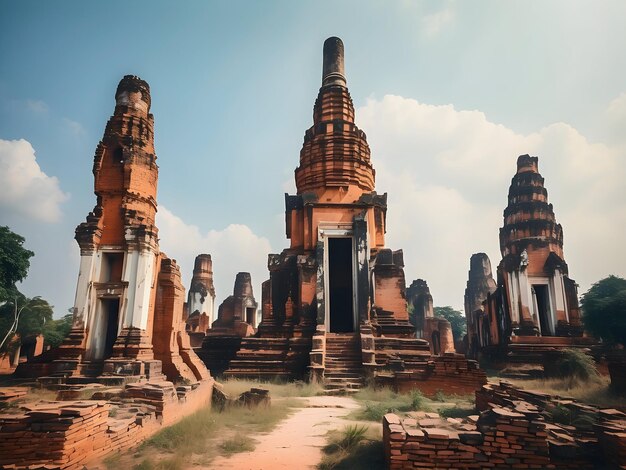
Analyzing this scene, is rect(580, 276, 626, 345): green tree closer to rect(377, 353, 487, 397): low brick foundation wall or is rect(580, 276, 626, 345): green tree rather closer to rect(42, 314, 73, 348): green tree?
rect(377, 353, 487, 397): low brick foundation wall

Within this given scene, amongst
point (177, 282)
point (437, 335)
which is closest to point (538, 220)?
point (437, 335)

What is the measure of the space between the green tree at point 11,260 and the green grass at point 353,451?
2078cm

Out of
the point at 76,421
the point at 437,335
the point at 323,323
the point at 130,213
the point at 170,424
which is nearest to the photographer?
the point at 76,421

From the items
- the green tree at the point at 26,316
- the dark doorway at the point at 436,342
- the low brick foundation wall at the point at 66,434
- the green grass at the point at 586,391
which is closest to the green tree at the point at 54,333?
the green tree at the point at 26,316

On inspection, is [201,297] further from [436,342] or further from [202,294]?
[436,342]

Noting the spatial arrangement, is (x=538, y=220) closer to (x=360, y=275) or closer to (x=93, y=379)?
(x=360, y=275)

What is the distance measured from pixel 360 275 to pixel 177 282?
6542 mm

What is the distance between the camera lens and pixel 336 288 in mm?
20266

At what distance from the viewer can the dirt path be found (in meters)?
5.25

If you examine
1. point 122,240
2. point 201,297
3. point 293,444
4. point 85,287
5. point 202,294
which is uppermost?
point 202,294

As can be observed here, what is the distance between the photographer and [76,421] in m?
4.89

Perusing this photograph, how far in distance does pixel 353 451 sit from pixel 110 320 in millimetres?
10796

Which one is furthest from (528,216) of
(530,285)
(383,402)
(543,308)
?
(383,402)

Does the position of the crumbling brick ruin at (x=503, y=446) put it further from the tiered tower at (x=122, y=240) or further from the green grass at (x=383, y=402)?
the tiered tower at (x=122, y=240)
